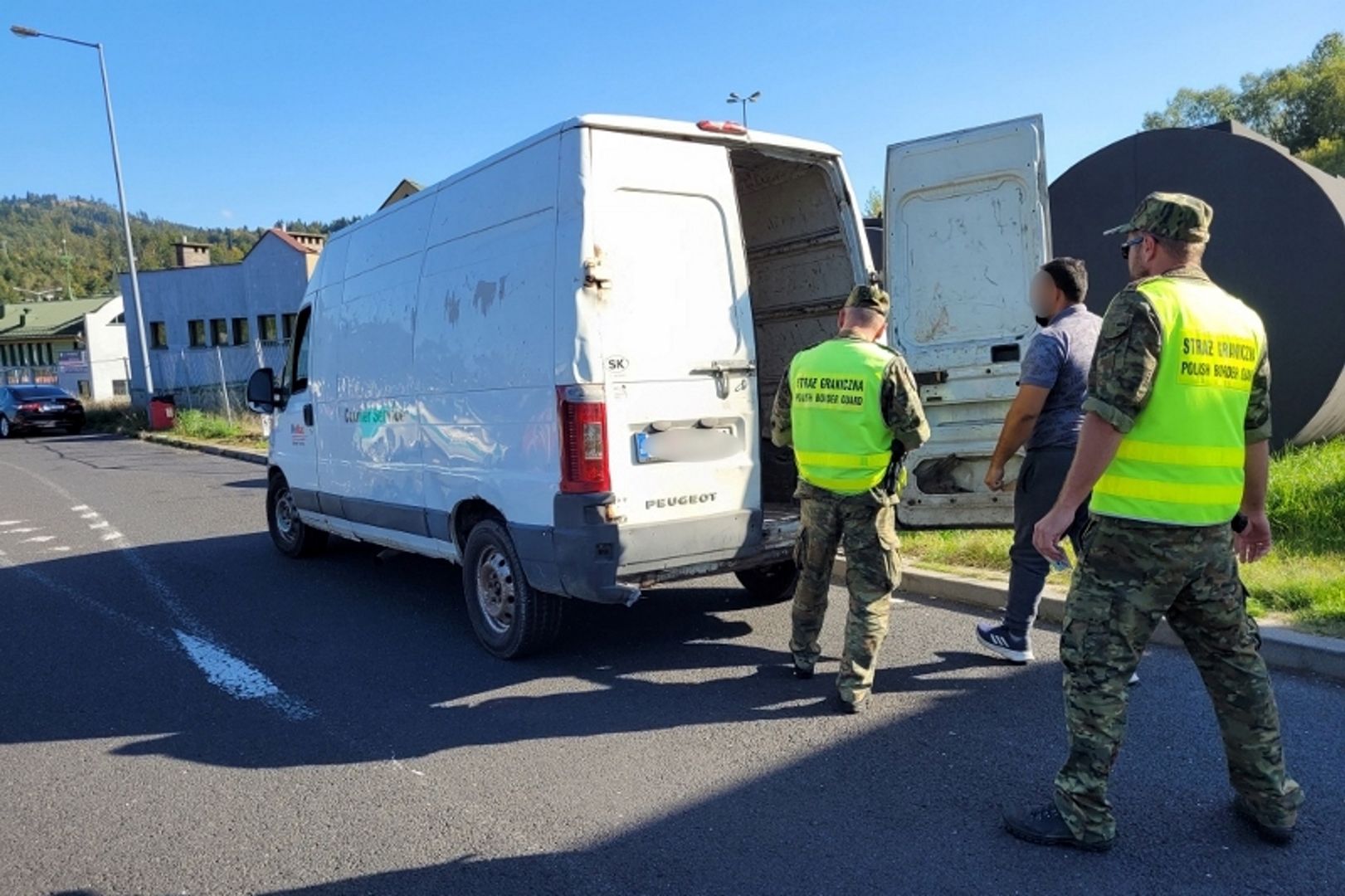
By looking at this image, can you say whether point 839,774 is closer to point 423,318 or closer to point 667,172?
point 667,172

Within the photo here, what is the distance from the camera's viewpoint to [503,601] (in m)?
5.15

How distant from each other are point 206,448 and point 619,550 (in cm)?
1800

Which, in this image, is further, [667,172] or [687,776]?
[667,172]

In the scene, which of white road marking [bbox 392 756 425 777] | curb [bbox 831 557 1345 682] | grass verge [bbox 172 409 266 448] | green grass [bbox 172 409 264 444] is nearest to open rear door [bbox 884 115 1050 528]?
curb [bbox 831 557 1345 682]

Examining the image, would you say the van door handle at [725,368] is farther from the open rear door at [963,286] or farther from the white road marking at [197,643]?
the white road marking at [197,643]

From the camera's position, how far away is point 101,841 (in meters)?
3.36

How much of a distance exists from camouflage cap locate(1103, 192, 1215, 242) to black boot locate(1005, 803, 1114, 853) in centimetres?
185

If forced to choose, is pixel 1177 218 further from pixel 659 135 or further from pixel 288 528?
pixel 288 528

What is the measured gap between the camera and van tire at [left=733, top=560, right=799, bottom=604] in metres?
5.97

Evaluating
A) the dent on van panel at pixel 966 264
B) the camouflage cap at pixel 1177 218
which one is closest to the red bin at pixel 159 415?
the dent on van panel at pixel 966 264

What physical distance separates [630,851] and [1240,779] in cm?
198

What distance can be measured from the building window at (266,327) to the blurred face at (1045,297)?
32.6m

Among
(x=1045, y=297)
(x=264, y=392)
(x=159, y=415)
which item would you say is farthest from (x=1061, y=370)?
(x=159, y=415)

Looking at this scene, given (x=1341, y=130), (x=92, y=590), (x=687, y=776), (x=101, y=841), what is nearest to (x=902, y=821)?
(x=687, y=776)
